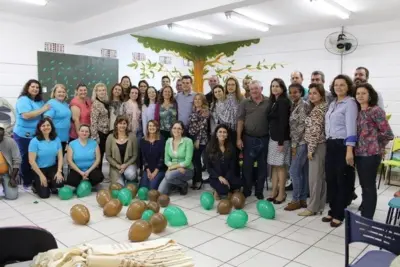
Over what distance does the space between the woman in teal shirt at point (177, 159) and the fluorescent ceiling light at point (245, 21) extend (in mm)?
2383

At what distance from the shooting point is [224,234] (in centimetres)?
332

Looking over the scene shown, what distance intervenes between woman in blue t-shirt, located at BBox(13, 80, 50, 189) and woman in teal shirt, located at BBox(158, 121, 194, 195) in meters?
1.81

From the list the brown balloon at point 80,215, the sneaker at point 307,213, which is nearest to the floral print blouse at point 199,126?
the sneaker at point 307,213

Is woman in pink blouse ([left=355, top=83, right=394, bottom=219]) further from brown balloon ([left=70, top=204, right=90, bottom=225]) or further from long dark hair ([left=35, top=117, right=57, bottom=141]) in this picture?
long dark hair ([left=35, top=117, right=57, bottom=141])

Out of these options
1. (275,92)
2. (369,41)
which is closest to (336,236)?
(275,92)

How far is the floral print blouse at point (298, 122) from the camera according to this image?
3797 mm

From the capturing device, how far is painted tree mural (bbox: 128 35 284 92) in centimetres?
811

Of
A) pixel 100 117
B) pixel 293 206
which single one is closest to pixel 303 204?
pixel 293 206

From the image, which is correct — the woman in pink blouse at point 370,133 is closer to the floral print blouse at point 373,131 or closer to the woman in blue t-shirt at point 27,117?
the floral print blouse at point 373,131

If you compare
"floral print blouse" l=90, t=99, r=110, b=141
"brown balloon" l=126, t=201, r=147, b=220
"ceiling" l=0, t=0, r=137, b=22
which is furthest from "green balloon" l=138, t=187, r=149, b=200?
"ceiling" l=0, t=0, r=137, b=22

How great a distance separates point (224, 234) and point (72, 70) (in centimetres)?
494

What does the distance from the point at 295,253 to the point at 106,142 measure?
9.98ft

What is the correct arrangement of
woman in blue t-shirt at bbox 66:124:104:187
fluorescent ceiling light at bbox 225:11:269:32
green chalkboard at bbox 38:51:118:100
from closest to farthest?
woman in blue t-shirt at bbox 66:124:104:187 < fluorescent ceiling light at bbox 225:11:269:32 < green chalkboard at bbox 38:51:118:100

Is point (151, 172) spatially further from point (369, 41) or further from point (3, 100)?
point (369, 41)
